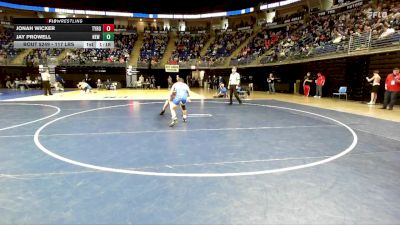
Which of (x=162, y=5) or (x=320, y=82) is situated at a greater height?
(x=162, y=5)

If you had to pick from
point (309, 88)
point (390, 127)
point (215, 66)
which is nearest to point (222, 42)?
point (215, 66)

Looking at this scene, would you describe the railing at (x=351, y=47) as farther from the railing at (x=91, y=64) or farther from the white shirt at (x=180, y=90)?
the railing at (x=91, y=64)

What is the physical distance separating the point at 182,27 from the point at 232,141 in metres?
41.7

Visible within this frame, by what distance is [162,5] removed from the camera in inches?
1628

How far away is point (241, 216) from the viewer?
3.17 m

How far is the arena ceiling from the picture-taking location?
1535 inches

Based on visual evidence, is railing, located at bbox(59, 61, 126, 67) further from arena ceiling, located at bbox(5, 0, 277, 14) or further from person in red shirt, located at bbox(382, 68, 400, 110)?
person in red shirt, located at bbox(382, 68, 400, 110)

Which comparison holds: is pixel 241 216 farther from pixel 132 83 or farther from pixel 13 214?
pixel 132 83
